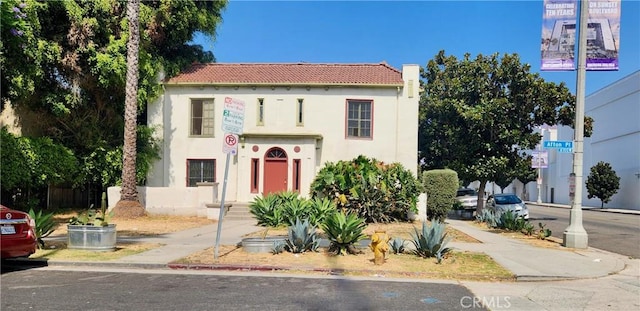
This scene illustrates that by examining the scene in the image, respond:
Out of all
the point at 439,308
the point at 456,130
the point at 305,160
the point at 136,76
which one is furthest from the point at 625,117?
the point at 439,308

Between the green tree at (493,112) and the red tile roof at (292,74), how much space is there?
3.77m

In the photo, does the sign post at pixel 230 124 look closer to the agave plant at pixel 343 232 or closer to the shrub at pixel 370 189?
the agave plant at pixel 343 232

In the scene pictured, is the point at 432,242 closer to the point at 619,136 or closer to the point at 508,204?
the point at 508,204

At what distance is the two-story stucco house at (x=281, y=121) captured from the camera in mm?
23469

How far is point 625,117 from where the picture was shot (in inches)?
1694

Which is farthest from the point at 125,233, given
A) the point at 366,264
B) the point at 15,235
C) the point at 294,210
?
the point at 366,264

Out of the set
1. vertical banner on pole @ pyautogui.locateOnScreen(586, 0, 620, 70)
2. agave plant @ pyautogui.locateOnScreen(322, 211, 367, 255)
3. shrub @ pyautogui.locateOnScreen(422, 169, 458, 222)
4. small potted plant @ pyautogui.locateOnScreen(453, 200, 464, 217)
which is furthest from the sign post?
small potted plant @ pyautogui.locateOnScreen(453, 200, 464, 217)

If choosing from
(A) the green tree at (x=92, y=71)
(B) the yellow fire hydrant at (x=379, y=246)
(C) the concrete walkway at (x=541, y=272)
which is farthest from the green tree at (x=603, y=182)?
(B) the yellow fire hydrant at (x=379, y=246)

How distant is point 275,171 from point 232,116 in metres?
13.2

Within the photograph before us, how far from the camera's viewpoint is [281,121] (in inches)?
943

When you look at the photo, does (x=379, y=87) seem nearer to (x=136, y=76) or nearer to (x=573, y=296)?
(x=136, y=76)

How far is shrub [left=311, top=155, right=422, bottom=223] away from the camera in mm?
18656

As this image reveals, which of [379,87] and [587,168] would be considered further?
[587,168]

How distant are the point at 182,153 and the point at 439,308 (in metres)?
19.4
